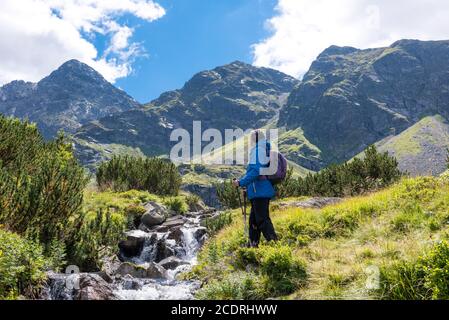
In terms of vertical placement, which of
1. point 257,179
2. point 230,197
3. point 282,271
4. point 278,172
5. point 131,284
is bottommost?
point 131,284

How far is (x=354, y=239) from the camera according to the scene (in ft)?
28.6

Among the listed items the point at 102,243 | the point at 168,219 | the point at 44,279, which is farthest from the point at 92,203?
the point at 44,279

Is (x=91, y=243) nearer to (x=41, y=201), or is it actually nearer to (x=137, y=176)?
(x=41, y=201)

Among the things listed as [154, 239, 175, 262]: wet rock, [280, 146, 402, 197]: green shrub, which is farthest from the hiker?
[280, 146, 402, 197]: green shrub

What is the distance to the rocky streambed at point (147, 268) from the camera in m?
7.35

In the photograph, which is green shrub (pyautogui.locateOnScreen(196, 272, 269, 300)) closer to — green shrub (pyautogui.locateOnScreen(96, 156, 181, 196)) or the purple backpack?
the purple backpack

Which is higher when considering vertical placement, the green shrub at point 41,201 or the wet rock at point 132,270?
the green shrub at point 41,201

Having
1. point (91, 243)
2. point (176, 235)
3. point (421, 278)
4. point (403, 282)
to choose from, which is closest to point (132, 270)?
point (91, 243)

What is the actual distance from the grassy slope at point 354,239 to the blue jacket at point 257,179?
1.26 m

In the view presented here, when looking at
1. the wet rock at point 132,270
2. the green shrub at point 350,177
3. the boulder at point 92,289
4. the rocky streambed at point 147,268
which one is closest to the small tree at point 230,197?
the rocky streambed at point 147,268

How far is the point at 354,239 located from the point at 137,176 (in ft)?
73.9

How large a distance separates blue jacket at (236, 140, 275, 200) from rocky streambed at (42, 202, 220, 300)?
2.31 m

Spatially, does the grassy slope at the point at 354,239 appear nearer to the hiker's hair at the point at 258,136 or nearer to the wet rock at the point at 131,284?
the wet rock at the point at 131,284
